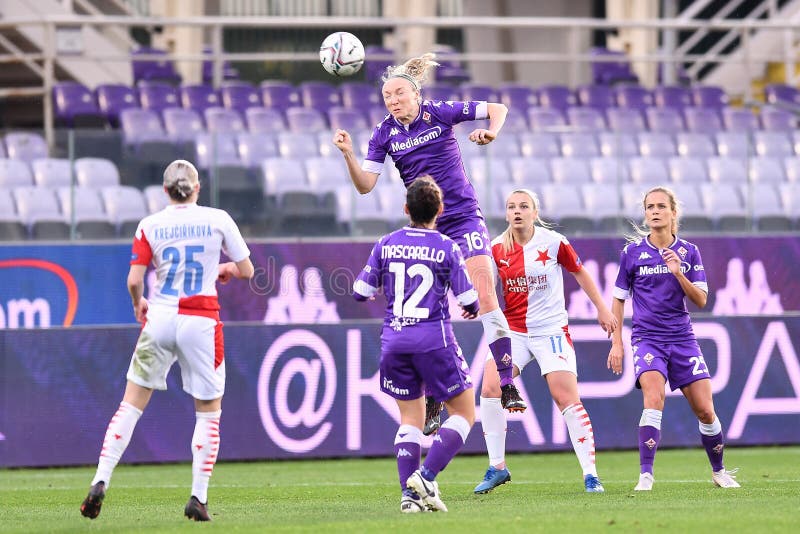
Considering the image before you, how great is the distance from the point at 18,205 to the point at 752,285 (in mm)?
9037

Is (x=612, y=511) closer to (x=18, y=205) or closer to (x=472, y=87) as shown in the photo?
(x=18, y=205)

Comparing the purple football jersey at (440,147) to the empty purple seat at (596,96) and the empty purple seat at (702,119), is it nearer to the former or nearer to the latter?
the empty purple seat at (702,119)

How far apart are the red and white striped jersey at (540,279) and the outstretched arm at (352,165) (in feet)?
4.00

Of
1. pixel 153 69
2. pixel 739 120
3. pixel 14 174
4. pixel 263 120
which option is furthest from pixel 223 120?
pixel 739 120

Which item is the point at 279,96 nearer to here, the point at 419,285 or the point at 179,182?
the point at 179,182

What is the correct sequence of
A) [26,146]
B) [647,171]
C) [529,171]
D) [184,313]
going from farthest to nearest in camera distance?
[647,171], [529,171], [26,146], [184,313]

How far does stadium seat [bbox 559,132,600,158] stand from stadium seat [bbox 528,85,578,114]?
12.2 feet

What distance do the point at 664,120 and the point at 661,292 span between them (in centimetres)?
1135

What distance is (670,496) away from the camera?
28.2ft

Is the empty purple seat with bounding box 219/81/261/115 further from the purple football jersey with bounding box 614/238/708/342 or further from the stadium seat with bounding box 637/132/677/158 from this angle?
the purple football jersey with bounding box 614/238/708/342

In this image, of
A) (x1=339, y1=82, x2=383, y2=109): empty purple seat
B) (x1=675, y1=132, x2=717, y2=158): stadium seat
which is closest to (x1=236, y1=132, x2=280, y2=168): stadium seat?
(x1=339, y1=82, x2=383, y2=109): empty purple seat

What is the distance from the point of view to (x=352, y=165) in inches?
339

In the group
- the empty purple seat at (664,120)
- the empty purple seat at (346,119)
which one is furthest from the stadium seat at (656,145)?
the empty purple seat at (346,119)

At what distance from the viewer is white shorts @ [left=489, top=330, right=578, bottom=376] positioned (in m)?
9.28
